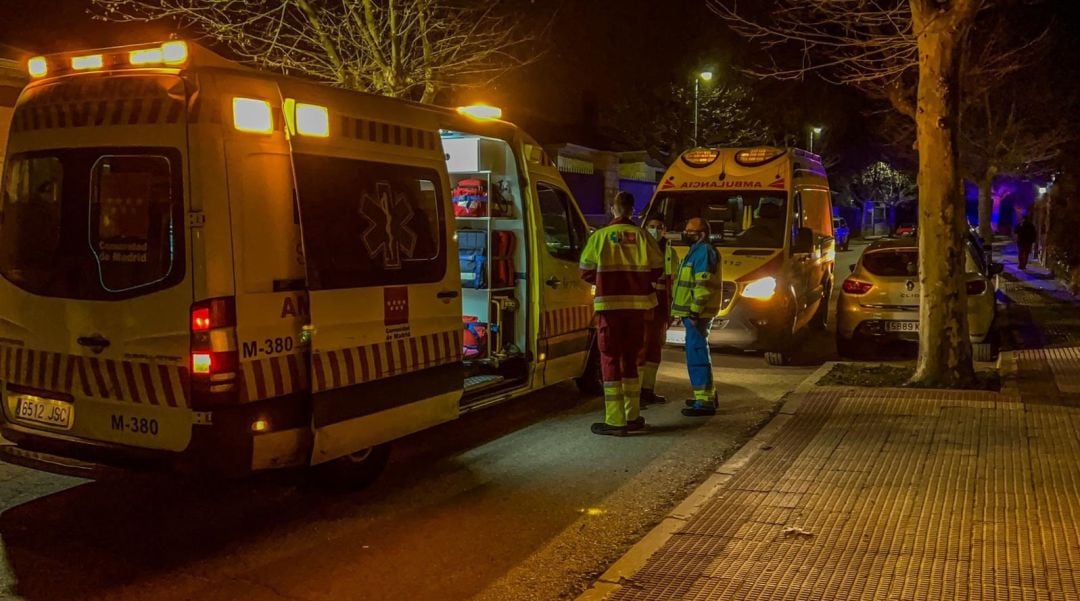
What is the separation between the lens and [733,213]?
39.1 feet

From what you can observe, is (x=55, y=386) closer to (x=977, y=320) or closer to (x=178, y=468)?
(x=178, y=468)

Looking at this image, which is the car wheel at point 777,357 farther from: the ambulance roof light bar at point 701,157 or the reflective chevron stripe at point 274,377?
the reflective chevron stripe at point 274,377

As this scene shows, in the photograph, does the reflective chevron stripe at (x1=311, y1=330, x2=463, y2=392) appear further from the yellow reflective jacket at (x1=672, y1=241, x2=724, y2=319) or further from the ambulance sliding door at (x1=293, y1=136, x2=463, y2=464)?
the yellow reflective jacket at (x1=672, y1=241, x2=724, y2=319)

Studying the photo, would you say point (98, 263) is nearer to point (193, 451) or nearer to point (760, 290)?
point (193, 451)

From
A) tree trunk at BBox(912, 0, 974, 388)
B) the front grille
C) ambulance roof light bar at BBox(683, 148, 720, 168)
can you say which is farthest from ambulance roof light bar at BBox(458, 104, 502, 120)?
ambulance roof light bar at BBox(683, 148, 720, 168)

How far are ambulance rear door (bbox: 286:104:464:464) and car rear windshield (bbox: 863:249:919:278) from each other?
6.83 meters

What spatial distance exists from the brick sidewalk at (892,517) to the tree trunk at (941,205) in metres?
1.34

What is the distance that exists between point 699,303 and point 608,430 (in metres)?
1.41

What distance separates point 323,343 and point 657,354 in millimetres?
3841

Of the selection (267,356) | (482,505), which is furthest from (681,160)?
(267,356)

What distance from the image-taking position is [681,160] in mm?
12344

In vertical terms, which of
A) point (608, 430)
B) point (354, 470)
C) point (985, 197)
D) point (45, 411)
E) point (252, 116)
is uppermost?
point (985, 197)

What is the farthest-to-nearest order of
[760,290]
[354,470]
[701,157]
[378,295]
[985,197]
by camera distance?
1. [985,197]
2. [701,157]
3. [760,290]
4. [354,470]
5. [378,295]

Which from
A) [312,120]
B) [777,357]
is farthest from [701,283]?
[312,120]
